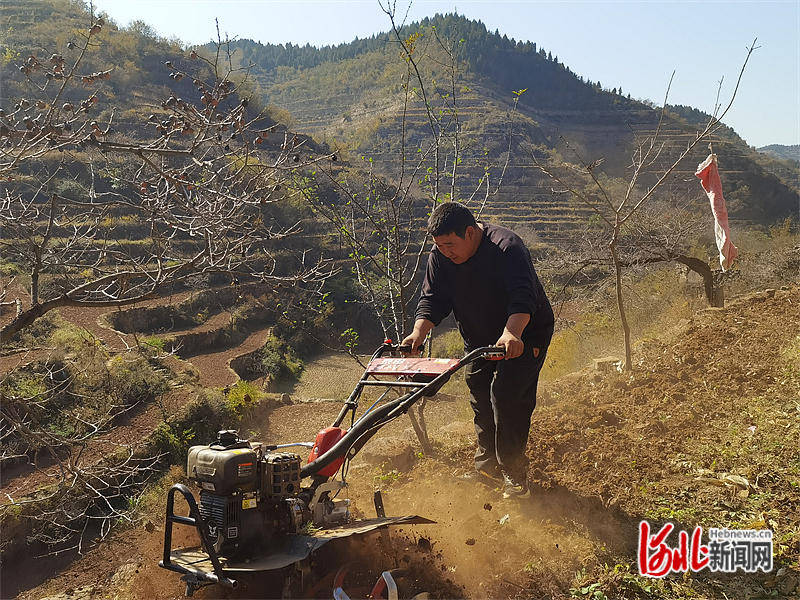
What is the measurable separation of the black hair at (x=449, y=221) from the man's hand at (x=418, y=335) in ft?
2.40

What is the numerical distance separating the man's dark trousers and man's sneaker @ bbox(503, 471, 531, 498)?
4cm

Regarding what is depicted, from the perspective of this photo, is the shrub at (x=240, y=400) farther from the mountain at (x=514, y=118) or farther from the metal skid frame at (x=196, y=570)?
the mountain at (x=514, y=118)

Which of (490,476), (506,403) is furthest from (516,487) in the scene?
(506,403)

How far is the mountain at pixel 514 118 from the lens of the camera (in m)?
51.7

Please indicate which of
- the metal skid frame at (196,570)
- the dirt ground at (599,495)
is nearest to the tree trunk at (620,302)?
the dirt ground at (599,495)

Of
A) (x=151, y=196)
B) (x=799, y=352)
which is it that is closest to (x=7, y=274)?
(x=151, y=196)

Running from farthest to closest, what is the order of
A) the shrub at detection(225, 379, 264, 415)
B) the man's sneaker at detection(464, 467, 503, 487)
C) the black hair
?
the shrub at detection(225, 379, 264, 415)
the man's sneaker at detection(464, 467, 503, 487)
the black hair

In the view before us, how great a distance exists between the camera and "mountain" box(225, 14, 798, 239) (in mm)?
51688

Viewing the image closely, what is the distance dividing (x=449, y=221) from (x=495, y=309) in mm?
782

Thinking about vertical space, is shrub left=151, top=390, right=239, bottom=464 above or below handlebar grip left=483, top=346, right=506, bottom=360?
below

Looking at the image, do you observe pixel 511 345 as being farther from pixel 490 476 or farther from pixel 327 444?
pixel 490 476

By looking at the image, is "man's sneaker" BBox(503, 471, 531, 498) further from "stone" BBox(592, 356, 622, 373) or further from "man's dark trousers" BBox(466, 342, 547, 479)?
"stone" BBox(592, 356, 622, 373)

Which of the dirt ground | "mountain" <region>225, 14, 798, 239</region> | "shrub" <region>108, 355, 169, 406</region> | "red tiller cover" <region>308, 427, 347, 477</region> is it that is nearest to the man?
the dirt ground

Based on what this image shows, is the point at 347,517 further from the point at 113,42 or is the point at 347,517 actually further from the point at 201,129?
the point at 113,42
